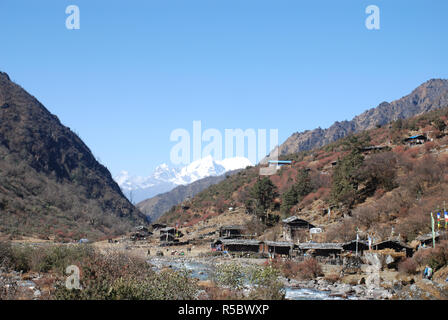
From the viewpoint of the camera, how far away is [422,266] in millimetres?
28625

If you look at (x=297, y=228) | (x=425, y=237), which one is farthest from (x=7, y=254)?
(x=425, y=237)

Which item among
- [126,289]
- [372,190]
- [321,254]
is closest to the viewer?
[126,289]

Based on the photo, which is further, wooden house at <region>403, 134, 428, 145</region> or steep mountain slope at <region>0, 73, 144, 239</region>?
steep mountain slope at <region>0, 73, 144, 239</region>

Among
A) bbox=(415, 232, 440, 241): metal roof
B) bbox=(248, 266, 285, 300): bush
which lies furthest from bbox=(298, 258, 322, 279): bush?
bbox=(248, 266, 285, 300): bush

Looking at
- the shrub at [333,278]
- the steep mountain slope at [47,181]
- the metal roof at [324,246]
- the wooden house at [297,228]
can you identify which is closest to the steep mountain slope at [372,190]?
the wooden house at [297,228]

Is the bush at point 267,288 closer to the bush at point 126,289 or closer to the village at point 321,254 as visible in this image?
the bush at point 126,289

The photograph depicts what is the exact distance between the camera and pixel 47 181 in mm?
92312

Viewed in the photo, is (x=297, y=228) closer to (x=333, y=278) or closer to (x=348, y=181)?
(x=348, y=181)

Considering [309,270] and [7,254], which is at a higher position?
[7,254]

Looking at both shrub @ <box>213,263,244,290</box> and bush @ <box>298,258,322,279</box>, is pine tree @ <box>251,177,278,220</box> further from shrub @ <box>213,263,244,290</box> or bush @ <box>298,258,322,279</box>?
shrub @ <box>213,263,244,290</box>

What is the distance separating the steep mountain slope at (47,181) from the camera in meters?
69.5

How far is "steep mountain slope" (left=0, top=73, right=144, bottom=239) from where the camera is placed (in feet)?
228

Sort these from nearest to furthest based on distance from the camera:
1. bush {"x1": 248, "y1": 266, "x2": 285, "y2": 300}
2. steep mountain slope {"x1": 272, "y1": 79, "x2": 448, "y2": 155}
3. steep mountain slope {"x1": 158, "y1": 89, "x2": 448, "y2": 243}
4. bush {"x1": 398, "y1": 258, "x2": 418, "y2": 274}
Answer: bush {"x1": 248, "y1": 266, "x2": 285, "y2": 300}
bush {"x1": 398, "y1": 258, "x2": 418, "y2": 274}
steep mountain slope {"x1": 158, "y1": 89, "x2": 448, "y2": 243}
steep mountain slope {"x1": 272, "y1": 79, "x2": 448, "y2": 155}

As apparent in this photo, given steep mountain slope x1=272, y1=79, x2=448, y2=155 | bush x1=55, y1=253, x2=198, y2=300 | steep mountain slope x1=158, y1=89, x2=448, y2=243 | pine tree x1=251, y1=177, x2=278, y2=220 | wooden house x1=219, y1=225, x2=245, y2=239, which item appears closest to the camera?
bush x1=55, y1=253, x2=198, y2=300
